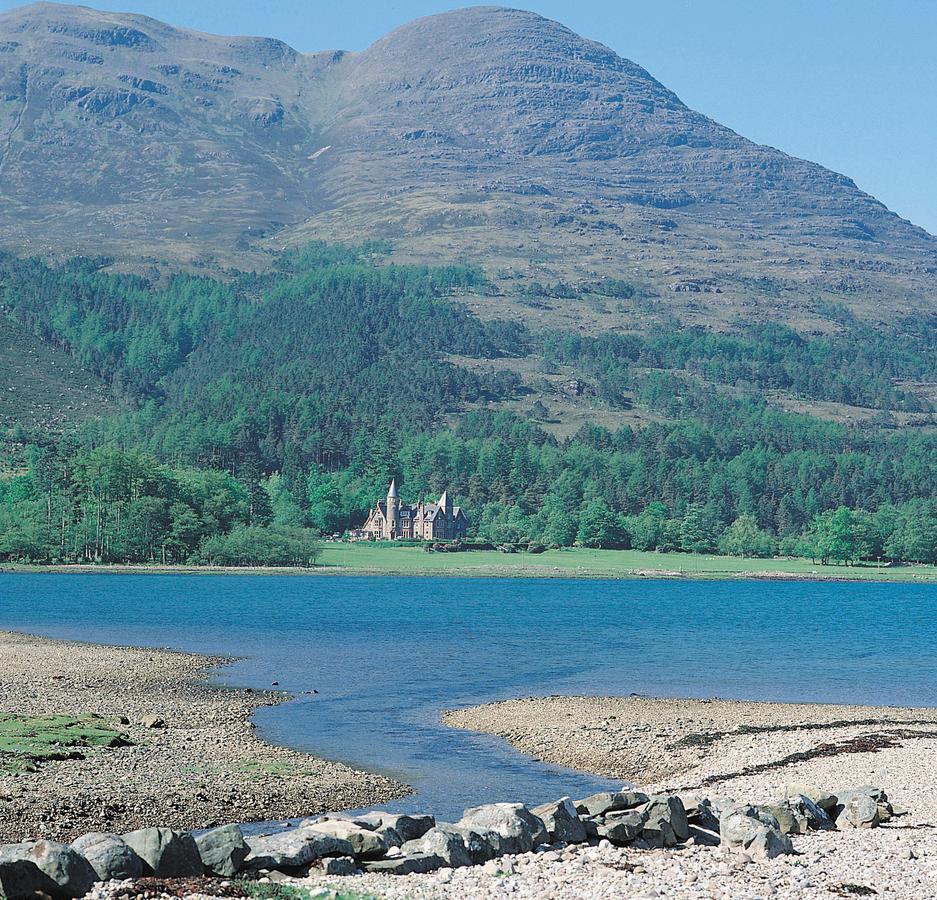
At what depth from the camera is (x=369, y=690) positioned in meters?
54.5

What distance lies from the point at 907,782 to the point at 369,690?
2625cm

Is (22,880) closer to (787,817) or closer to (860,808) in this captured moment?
(787,817)

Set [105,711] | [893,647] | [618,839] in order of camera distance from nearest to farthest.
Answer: [618,839], [105,711], [893,647]

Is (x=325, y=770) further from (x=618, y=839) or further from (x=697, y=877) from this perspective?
(x=697, y=877)

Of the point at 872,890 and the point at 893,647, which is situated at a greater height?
the point at 872,890

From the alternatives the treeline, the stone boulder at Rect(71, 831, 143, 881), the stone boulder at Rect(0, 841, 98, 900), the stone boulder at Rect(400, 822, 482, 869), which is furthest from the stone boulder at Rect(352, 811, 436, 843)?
the treeline

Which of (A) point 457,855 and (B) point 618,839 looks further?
(B) point 618,839

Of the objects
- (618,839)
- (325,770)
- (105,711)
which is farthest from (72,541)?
(618,839)

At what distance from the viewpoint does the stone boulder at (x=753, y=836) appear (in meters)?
23.5

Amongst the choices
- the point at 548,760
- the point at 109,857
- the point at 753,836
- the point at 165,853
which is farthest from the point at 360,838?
the point at 548,760

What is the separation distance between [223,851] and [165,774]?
38.8 ft

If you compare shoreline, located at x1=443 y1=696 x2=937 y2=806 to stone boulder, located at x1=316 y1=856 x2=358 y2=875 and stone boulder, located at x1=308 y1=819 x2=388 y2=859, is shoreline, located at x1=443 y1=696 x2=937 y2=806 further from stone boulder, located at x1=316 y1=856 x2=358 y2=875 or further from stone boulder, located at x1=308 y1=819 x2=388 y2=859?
stone boulder, located at x1=316 y1=856 x2=358 y2=875

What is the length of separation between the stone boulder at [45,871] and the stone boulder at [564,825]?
28.7ft

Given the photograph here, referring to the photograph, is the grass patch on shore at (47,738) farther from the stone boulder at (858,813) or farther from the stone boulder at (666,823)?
the stone boulder at (858,813)
